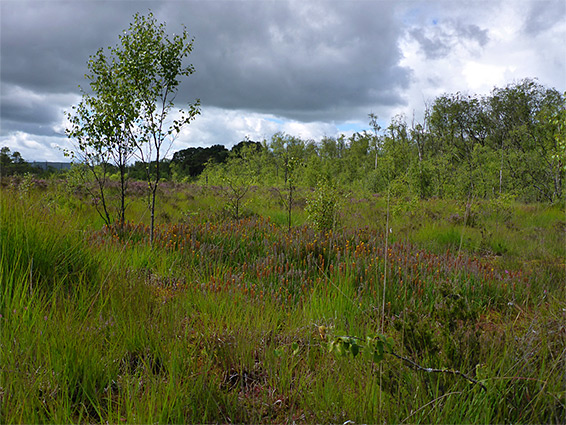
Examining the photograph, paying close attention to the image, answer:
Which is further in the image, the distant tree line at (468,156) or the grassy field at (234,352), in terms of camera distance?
the distant tree line at (468,156)

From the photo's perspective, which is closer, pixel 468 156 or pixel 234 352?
pixel 234 352

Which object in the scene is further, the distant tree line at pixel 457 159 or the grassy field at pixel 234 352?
the distant tree line at pixel 457 159

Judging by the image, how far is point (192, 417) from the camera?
2.01 metres

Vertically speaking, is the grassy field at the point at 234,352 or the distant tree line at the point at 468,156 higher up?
the distant tree line at the point at 468,156

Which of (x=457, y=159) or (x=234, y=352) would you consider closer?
(x=234, y=352)

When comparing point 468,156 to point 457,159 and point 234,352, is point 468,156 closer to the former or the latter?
point 457,159

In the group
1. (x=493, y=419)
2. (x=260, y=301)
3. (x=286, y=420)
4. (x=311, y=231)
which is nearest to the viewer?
(x=493, y=419)

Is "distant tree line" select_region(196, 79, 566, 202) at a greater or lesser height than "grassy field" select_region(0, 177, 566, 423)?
greater

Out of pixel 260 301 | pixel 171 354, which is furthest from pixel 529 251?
pixel 171 354

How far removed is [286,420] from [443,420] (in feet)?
2.80

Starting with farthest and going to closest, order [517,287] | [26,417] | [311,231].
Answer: [311,231]
[517,287]
[26,417]

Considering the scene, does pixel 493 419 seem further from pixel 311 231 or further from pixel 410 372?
pixel 311 231

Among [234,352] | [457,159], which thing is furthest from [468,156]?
[234,352]

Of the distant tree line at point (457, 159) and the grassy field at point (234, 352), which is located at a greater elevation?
the distant tree line at point (457, 159)
